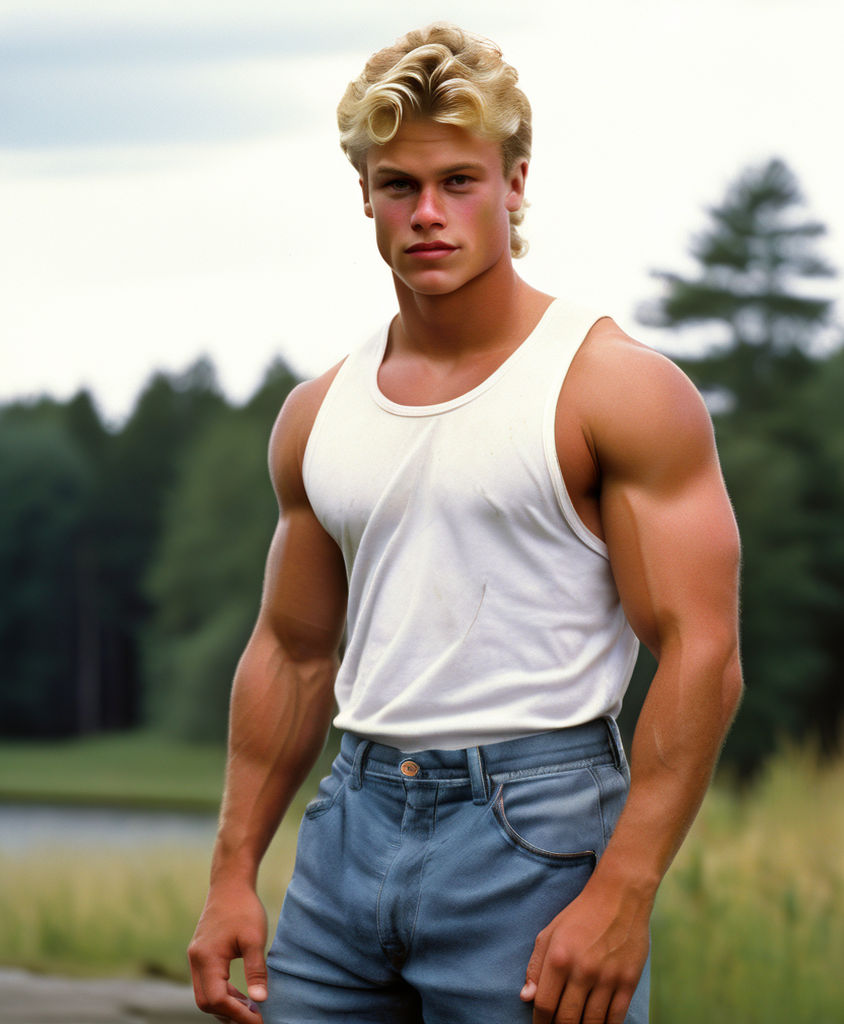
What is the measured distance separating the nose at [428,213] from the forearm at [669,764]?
2.48 feet

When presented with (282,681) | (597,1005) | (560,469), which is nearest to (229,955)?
(282,681)

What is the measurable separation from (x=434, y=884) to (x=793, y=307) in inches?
1029

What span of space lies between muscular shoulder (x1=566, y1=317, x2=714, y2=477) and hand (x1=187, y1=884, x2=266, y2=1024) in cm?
102

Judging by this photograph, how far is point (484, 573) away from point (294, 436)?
517 mm

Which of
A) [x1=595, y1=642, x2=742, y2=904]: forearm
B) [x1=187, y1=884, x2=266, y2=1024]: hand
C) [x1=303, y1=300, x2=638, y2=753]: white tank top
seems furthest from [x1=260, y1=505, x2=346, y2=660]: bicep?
[x1=595, y1=642, x2=742, y2=904]: forearm

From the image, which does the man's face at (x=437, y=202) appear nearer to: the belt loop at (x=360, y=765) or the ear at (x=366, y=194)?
the ear at (x=366, y=194)

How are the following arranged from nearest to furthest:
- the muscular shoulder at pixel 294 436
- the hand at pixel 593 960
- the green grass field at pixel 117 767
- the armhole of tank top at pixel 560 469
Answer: the hand at pixel 593 960 → the armhole of tank top at pixel 560 469 → the muscular shoulder at pixel 294 436 → the green grass field at pixel 117 767

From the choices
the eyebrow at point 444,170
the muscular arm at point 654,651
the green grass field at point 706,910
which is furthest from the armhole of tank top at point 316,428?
the green grass field at point 706,910

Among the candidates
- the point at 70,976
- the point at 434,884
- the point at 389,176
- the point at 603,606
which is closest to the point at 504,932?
the point at 434,884

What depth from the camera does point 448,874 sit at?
2070 millimetres

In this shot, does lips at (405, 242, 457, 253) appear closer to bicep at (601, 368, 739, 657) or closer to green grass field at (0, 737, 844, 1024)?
bicep at (601, 368, 739, 657)

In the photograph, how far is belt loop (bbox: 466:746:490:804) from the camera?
6.85 feet

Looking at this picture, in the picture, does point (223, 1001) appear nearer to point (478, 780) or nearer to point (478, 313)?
point (478, 780)

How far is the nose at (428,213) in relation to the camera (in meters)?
2.13
